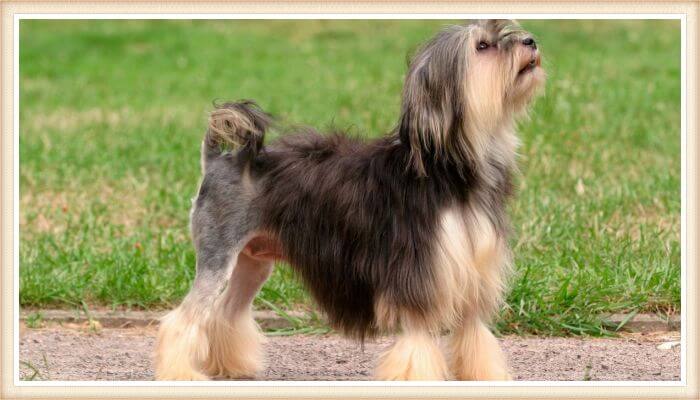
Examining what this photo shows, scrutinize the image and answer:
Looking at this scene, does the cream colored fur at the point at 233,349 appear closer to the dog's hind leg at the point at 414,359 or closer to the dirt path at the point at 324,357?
the dirt path at the point at 324,357

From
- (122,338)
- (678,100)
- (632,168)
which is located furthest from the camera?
(678,100)

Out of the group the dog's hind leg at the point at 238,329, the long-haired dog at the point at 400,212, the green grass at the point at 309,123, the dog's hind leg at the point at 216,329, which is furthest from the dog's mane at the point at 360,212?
the green grass at the point at 309,123

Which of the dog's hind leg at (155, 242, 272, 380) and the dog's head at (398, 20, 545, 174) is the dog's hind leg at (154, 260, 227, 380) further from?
the dog's head at (398, 20, 545, 174)

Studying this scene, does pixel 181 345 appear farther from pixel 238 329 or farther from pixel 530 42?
pixel 530 42

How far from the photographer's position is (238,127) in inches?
266

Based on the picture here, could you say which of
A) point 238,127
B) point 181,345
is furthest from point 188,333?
point 238,127

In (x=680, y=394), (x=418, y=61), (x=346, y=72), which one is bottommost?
(x=680, y=394)

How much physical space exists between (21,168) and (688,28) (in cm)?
715

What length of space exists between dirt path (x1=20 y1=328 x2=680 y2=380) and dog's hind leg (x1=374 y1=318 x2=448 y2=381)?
92cm

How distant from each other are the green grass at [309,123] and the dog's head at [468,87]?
0.84 metres

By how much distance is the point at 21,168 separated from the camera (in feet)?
38.6

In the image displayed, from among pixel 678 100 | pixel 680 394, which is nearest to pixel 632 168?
pixel 678 100

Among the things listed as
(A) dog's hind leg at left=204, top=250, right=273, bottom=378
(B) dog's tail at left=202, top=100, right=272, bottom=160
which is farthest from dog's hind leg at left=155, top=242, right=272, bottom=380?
(B) dog's tail at left=202, top=100, right=272, bottom=160

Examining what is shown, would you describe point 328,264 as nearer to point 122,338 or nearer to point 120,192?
point 122,338
